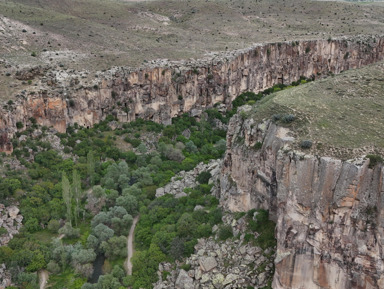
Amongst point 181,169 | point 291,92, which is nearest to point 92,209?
point 181,169

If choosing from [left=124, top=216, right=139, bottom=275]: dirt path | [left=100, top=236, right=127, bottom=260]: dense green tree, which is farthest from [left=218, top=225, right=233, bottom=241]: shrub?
[left=100, top=236, right=127, bottom=260]: dense green tree

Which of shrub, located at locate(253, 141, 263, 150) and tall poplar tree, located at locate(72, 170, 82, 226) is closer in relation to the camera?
shrub, located at locate(253, 141, 263, 150)

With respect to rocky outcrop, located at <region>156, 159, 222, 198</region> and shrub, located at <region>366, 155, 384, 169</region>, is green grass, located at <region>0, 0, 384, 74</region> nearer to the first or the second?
rocky outcrop, located at <region>156, 159, 222, 198</region>

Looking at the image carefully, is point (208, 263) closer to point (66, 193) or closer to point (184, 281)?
point (184, 281)

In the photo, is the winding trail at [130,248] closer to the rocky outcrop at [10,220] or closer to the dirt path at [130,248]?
the dirt path at [130,248]

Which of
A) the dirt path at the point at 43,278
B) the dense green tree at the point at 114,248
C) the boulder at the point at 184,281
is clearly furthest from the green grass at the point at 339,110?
the dirt path at the point at 43,278

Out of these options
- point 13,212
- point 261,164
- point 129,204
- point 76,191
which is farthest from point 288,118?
point 13,212

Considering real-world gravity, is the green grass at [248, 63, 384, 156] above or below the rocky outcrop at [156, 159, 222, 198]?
above
